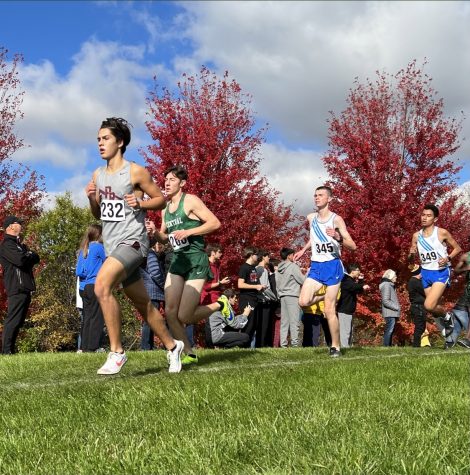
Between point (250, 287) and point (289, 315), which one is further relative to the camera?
point (289, 315)

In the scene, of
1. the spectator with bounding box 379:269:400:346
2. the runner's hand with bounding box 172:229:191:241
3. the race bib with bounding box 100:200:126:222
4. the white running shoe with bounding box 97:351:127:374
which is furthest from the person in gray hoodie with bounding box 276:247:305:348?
the race bib with bounding box 100:200:126:222

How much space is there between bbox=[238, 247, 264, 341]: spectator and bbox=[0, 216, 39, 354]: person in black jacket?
4.29m

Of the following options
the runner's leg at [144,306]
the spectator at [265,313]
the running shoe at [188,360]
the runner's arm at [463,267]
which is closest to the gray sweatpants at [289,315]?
the spectator at [265,313]

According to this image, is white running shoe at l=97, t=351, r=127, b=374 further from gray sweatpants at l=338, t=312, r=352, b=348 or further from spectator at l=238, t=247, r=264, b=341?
gray sweatpants at l=338, t=312, r=352, b=348

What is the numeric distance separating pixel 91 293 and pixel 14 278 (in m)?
1.26

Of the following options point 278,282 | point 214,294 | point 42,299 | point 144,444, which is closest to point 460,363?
point 144,444

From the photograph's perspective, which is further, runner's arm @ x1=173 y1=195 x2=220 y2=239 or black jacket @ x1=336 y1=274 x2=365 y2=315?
black jacket @ x1=336 y1=274 x2=365 y2=315

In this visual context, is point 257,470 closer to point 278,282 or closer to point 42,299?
point 278,282

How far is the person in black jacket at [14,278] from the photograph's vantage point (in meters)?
10.2

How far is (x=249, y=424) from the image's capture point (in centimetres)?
333

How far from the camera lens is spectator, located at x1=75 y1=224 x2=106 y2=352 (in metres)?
10.4

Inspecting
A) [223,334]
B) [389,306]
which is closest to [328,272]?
[223,334]

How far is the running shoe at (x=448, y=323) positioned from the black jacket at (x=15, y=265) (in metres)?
7.20

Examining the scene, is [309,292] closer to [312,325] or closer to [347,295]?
[347,295]
